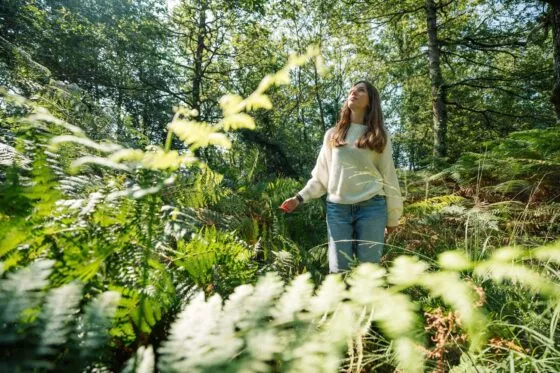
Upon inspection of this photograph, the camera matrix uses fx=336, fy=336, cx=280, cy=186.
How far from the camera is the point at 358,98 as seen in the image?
2654 millimetres

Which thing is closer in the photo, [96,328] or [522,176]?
[96,328]

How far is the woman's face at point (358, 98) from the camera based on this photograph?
2654mm

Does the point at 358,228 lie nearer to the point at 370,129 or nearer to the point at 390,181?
the point at 390,181

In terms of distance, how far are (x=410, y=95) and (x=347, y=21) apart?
22.6 feet

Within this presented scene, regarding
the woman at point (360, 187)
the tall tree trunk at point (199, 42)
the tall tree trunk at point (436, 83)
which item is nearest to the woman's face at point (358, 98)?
the woman at point (360, 187)

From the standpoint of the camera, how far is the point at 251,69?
10.2 meters

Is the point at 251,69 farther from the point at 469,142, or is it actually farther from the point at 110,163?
the point at 110,163

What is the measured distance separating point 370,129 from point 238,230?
140 cm

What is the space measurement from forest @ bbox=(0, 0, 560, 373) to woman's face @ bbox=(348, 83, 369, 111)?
0.89ft

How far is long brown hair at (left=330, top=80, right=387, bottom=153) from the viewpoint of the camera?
2.50 metres

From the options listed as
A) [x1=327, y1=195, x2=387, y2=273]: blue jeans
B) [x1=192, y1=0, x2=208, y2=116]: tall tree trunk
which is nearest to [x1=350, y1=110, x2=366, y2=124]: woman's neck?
[x1=327, y1=195, x2=387, y2=273]: blue jeans

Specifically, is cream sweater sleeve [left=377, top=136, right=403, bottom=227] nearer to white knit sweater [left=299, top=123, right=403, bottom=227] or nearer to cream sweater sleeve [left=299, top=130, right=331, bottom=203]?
white knit sweater [left=299, top=123, right=403, bottom=227]

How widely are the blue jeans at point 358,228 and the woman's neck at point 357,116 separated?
2.18ft

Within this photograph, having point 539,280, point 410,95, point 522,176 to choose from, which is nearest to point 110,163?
point 539,280
